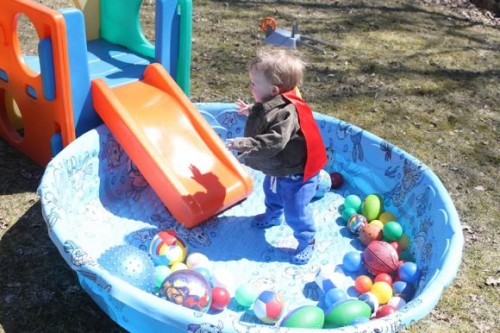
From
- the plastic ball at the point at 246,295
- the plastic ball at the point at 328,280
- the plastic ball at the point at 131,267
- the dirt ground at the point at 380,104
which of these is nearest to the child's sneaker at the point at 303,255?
the plastic ball at the point at 328,280

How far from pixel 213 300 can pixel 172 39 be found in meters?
1.84

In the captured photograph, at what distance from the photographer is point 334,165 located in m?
4.04

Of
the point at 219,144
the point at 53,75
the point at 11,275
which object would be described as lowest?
the point at 11,275

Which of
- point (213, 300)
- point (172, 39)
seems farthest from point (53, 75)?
point (213, 300)

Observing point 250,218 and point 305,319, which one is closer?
point 305,319

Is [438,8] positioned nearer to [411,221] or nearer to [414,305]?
[411,221]

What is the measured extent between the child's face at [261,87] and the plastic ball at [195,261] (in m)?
0.90

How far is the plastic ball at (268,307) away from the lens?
2703 millimetres

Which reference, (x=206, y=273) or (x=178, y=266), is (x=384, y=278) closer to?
(x=206, y=273)

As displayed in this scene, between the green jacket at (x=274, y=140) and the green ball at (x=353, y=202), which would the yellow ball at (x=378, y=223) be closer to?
the green ball at (x=353, y=202)

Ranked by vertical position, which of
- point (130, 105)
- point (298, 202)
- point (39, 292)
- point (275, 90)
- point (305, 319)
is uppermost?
point (275, 90)

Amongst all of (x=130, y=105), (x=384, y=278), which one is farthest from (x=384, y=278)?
(x=130, y=105)

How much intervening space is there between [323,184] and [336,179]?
199 mm

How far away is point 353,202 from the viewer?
3668 mm
